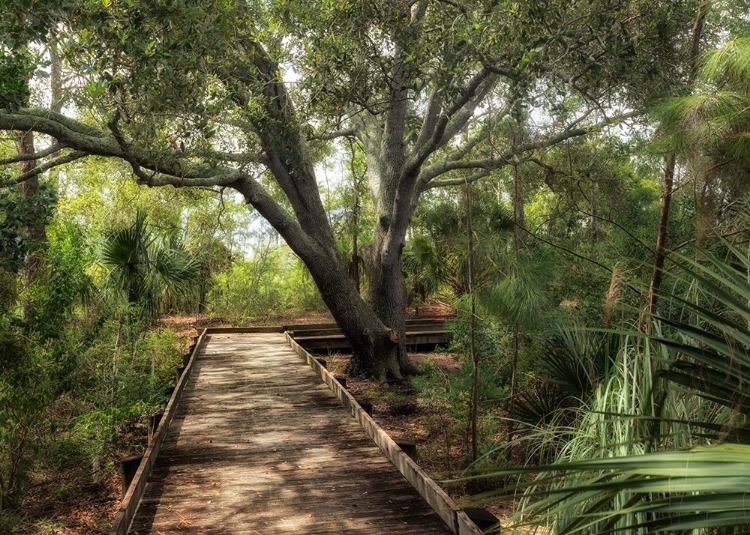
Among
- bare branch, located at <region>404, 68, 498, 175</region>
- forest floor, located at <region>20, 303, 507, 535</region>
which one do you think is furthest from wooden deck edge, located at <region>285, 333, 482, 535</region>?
bare branch, located at <region>404, 68, 498, 175</region>

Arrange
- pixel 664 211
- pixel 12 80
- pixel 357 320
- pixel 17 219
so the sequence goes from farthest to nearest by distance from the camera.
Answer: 1. pixel 357 320
2. pixel 17 219
3. pixel 12 80
4. pixel 664 211

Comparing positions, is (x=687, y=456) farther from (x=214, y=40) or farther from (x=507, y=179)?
(x=507, y=179)

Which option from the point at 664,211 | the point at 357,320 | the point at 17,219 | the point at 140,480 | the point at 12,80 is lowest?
the point at 140,480

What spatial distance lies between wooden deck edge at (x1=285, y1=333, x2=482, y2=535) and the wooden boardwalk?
6 cm

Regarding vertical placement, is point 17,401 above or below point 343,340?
above

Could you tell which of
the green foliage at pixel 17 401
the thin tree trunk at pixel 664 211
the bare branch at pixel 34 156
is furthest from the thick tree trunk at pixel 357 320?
the thin tree trunk at pixel 664 211

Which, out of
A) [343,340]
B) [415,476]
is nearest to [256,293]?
[343,340]

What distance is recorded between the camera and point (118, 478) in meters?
7.79

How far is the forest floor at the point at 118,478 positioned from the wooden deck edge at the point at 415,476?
1.76 ft

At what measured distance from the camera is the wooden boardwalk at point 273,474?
4.68 metres

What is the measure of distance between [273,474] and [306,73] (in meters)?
5.25

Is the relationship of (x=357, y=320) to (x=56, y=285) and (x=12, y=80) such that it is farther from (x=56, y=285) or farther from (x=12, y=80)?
(x=12, y=80)

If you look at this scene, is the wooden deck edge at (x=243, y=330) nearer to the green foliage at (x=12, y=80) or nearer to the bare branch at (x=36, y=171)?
the bare branch at (x=36, y=171)

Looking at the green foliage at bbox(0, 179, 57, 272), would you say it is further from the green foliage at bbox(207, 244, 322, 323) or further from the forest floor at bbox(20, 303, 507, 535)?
the green foliage at bbox(207, 244, 322, 323)
